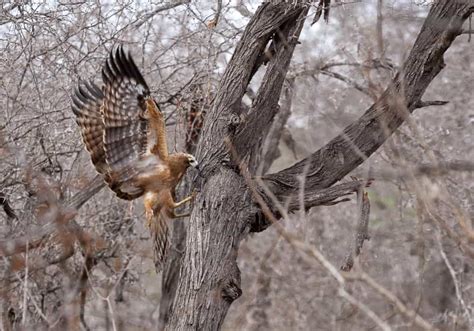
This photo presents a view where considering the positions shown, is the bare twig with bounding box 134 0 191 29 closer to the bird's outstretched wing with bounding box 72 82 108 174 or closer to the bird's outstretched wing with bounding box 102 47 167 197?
the bird's outstretched wing with bounding box 72 82 108 174

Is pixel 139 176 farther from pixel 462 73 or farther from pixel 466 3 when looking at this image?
pixel 462 73

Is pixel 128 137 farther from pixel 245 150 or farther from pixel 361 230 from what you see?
pixel 361 230

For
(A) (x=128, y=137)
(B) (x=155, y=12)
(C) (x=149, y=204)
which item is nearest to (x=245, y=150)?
(C) (x=149, y=204)

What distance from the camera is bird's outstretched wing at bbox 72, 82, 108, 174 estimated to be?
5.30m

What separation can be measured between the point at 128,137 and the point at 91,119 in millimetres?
387

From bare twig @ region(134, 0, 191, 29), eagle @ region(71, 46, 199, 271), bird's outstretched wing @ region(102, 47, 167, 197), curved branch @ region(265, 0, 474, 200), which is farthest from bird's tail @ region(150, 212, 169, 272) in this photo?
bare twig @ region(134, 0, 191, 29)

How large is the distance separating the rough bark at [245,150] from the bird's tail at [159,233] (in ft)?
1.45

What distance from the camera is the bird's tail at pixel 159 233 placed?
5.66 metres

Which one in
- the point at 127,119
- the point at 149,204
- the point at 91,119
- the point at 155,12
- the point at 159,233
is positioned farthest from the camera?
the point at 155,12

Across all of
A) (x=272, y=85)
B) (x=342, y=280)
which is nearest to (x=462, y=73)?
(x=272, y=85)

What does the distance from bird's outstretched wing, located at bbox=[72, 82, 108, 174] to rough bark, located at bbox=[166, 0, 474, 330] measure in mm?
699

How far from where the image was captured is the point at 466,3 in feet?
17.6

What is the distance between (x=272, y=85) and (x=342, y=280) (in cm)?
356

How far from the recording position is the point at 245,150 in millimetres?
5734
